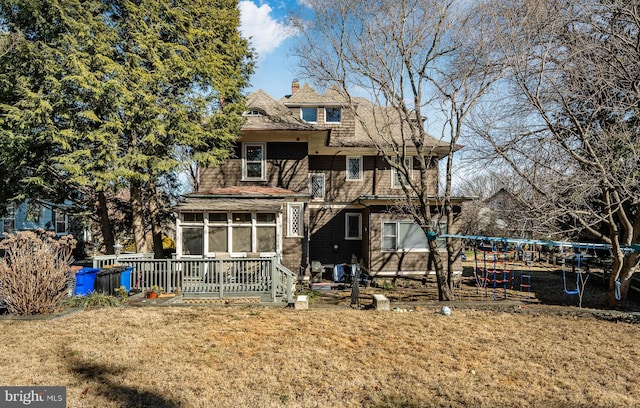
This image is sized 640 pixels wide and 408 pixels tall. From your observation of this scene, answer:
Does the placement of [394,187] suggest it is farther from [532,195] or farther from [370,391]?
[370,391]

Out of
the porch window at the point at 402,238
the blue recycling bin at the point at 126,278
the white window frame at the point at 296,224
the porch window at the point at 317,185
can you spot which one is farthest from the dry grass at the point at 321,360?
the porch window at the point at 317,185

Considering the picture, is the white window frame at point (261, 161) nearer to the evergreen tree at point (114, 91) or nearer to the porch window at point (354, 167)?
the evergreen tree at point (114, 91)

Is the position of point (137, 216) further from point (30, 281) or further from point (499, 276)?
point (499, 276)

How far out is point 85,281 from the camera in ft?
31.0

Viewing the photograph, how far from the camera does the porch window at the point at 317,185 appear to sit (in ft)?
65.1

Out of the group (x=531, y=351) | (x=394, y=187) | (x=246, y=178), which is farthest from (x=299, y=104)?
(x=531, y=351)

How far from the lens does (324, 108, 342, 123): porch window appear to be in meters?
19.8

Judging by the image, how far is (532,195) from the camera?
9523 mm

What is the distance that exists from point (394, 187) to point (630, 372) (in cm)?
A: 1488

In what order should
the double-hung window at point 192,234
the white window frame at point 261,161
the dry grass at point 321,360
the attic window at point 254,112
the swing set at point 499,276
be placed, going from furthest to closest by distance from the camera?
the attic window at point 254,112 < the white window frame at point 261,161 < the double-hung window at point 192,234 < the swing set at point 499,276 < the dry grass at point 321,360

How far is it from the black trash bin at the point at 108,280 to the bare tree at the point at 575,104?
1136 cm

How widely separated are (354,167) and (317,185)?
2395 millimetres

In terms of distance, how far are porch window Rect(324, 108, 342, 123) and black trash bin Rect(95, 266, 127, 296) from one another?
13.3 m

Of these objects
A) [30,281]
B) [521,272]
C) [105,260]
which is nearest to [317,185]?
[105,260]
